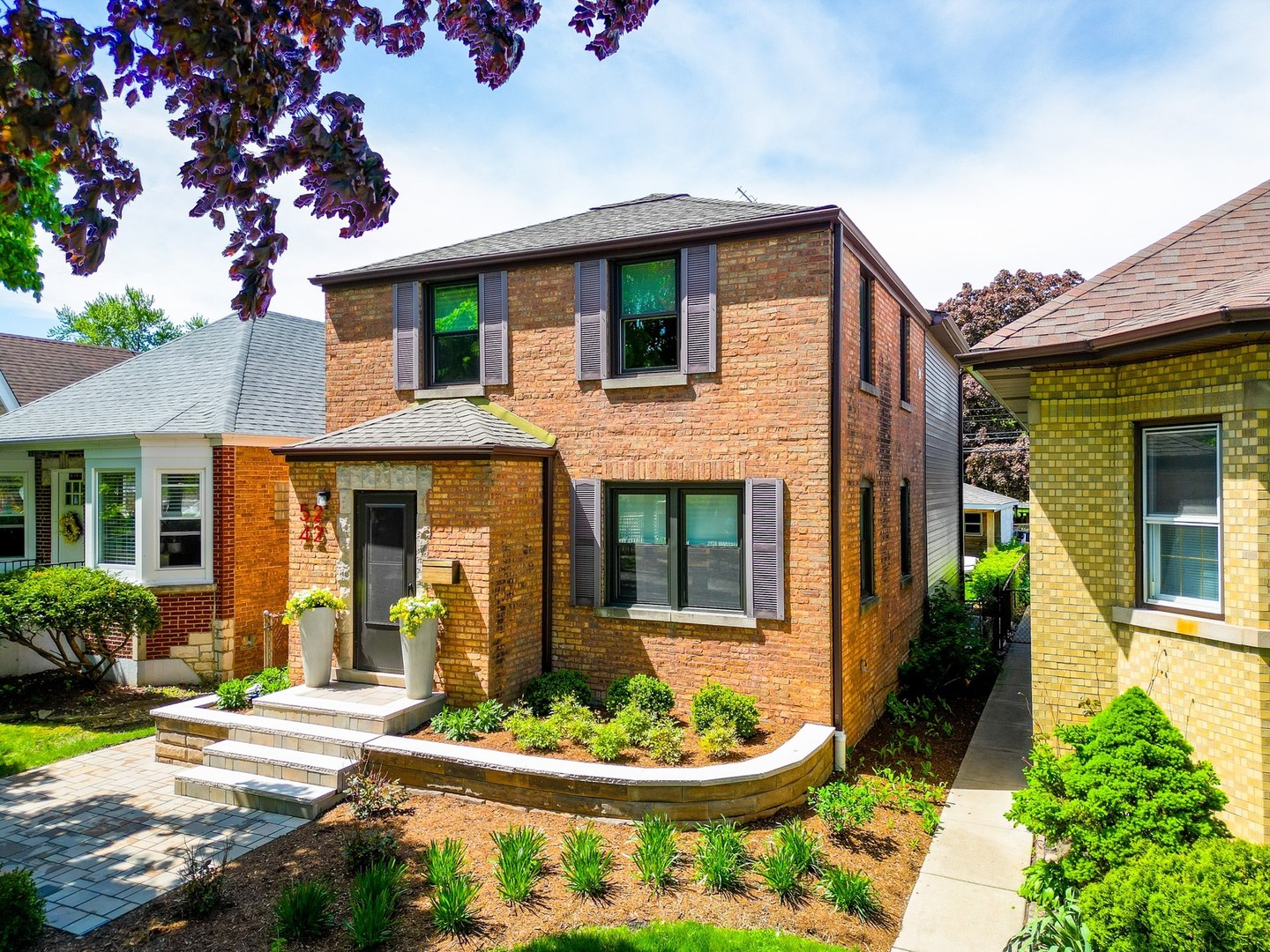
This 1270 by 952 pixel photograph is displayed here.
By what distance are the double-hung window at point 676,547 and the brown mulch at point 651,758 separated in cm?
147

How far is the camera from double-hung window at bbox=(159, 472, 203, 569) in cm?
1212

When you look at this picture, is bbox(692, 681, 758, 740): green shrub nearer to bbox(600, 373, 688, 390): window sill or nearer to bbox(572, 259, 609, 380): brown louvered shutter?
bbox(600, 373, 688, 390): window sill

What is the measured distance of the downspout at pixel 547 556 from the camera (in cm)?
976

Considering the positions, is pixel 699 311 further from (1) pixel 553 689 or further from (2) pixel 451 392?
(1) pixel 553 689

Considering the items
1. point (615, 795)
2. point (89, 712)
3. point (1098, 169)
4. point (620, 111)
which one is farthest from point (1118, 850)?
point (89, 712)

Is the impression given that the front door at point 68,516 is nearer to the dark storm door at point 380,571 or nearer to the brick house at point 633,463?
the brick house at point 633,463

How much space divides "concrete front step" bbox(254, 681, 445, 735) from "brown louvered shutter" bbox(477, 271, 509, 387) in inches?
174

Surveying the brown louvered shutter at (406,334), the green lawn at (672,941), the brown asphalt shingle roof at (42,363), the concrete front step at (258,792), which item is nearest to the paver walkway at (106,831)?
the concrete front step at (258,792)

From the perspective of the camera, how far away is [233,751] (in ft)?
27.0

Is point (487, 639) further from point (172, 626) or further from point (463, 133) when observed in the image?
point (172, 626)

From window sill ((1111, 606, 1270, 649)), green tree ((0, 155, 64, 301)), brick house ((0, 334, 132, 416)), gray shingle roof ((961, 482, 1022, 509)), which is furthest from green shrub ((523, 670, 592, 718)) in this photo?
gray shingle roof ((961, 482, 1022, 509))

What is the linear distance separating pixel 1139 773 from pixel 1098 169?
8454 mm

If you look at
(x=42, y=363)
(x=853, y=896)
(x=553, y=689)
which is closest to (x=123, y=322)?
(x=42, y=363)

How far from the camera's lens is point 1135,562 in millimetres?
6566
